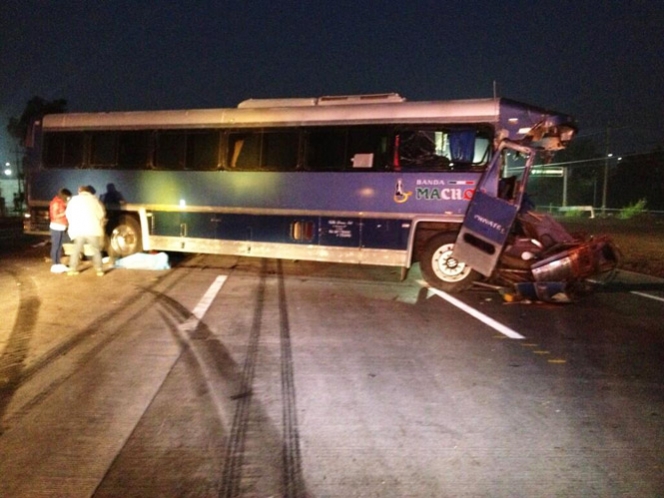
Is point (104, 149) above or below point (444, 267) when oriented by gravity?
above

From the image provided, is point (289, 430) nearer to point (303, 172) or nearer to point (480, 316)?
point (480, 316)

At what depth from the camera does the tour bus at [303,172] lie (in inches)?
432

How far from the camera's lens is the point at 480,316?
9.28 meters

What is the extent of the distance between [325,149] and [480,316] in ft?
15.4

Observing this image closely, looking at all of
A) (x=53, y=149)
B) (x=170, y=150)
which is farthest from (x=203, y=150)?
(x=53, y=149)

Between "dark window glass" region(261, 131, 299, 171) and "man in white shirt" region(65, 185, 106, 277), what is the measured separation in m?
3.38

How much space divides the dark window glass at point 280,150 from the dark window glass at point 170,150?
199 cm

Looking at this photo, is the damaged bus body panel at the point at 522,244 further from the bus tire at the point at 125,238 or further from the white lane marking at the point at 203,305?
the bus tire at the point at 125,238

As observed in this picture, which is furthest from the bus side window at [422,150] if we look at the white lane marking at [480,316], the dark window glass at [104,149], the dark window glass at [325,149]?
the dark window glass at [104,149]

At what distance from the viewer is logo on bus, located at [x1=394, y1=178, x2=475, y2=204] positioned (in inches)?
432

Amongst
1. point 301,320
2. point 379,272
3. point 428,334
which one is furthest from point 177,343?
point 379,272

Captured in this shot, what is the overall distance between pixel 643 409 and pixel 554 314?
4167 millimetres

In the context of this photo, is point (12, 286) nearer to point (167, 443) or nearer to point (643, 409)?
point (167, 443)

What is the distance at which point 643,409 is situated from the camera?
5.50 metres
